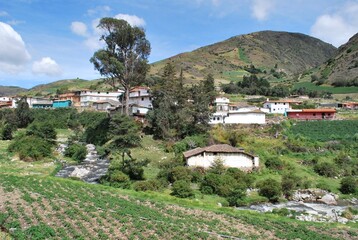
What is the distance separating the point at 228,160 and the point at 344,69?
A: 102461 millimetres

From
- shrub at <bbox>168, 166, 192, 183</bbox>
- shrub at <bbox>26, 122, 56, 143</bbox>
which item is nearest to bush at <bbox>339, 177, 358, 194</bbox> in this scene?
shrub at <bbox>168, 166, 192, 183</bbox>

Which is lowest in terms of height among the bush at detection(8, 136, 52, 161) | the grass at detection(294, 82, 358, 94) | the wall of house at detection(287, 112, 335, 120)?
the bush at detection(8, 136, 52, 161)

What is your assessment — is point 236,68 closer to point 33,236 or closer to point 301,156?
point 301,156

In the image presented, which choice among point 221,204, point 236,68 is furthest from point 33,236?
point 236,68

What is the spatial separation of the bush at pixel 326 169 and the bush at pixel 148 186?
69.4 feet

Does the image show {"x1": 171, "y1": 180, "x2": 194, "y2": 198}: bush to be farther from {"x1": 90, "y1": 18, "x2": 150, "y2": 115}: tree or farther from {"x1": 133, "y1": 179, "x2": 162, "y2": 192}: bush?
{"x1": 90, "y1": 18, "x2": 150, "y2": 115}: tree

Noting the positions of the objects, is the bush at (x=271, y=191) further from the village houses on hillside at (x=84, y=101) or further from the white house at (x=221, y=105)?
the village houses on hillside at (x=84, y=101)

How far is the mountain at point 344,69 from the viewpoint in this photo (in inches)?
4456

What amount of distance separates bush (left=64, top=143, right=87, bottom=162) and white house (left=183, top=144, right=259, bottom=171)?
1431 centimetres

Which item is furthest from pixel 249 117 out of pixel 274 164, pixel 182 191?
pixel 182 191

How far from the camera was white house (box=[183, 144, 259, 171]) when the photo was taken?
41469mm

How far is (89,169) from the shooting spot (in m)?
42.0

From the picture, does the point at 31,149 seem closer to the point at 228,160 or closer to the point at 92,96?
the point at 228,160

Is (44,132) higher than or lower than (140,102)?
lower
